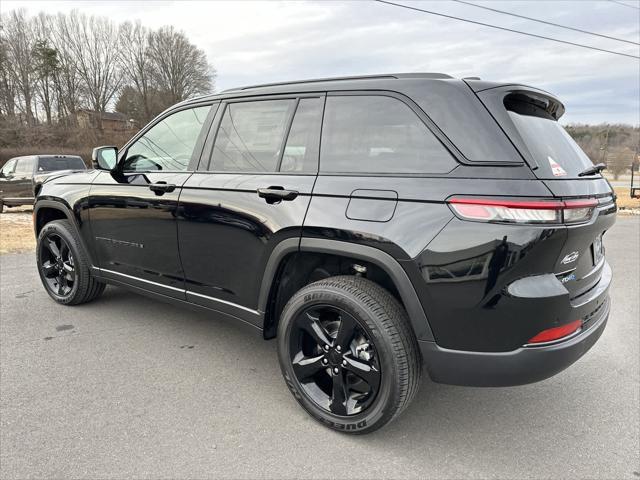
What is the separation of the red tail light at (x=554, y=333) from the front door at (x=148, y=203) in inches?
90.2

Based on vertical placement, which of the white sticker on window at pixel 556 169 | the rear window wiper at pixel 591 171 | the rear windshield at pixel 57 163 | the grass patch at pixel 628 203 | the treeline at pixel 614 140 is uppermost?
the rear windshield at pixel 57 163

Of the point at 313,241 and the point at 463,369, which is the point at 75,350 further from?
the point at 463,369

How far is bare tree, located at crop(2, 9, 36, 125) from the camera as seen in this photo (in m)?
40.3

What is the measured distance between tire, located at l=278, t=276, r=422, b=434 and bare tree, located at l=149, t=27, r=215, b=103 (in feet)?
175

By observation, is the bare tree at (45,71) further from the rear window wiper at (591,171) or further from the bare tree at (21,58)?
the rear window wiper at (591,171)

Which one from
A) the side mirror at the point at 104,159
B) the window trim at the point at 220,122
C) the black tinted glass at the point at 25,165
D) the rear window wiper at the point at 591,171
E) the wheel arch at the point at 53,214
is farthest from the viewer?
the black tinted glass at the point at 25,165

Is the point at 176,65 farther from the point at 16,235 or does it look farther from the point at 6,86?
the point at 16,235

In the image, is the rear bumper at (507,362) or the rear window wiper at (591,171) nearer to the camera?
the rear bumper at (507,362)

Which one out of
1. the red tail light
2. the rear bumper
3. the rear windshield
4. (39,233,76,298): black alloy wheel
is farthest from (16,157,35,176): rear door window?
the red tail light

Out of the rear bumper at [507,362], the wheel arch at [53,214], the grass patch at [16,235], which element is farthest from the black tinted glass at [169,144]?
the grass patch at [16,235]

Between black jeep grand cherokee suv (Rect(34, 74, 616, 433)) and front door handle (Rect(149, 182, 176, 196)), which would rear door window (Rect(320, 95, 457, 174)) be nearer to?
black jeep grand cherokee suv (Rect(34, 74, 616, 433))

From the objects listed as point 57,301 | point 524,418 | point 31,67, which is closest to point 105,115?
point 31,67

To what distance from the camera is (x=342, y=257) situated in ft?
7.79

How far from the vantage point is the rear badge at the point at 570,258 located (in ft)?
6.42
